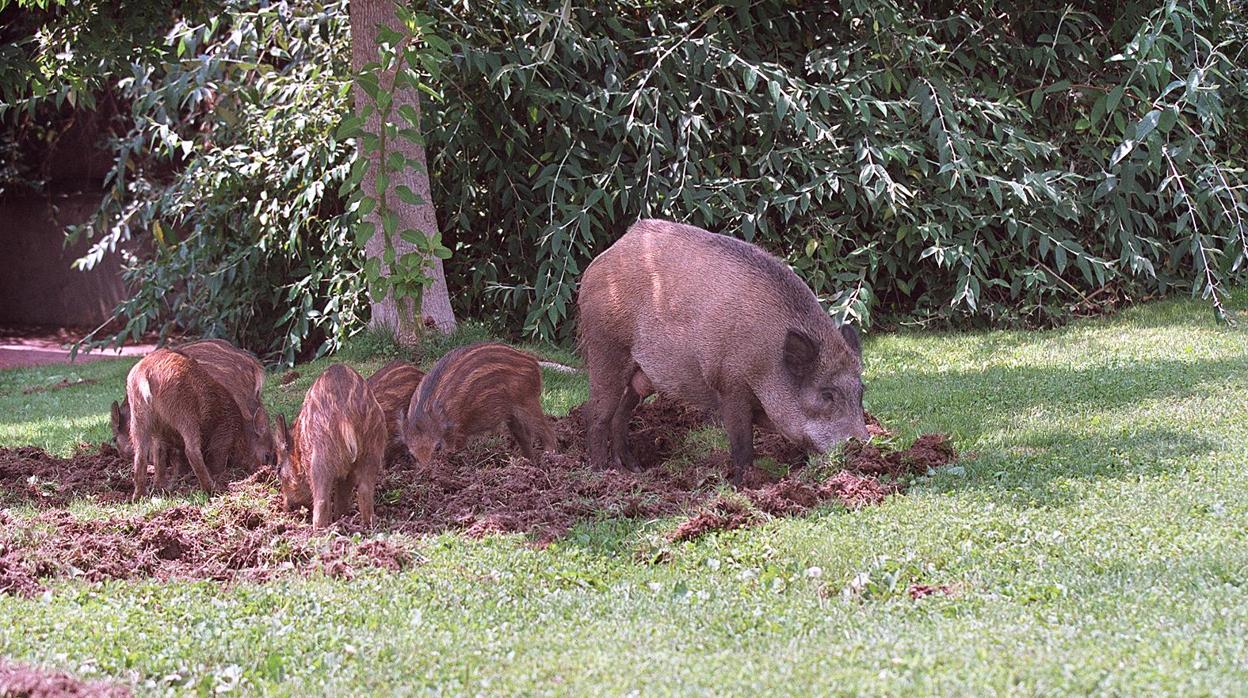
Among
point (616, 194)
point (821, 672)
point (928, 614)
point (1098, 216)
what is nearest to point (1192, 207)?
point (1098, 216)

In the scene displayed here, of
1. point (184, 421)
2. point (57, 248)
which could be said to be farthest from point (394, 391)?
point (57, 248)

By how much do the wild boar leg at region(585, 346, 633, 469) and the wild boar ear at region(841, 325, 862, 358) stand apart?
119cm

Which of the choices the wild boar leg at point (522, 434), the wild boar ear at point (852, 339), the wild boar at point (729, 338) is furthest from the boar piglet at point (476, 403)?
the wild boar ear at point (852, 339)

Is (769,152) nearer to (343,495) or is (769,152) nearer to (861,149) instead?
(861,149)

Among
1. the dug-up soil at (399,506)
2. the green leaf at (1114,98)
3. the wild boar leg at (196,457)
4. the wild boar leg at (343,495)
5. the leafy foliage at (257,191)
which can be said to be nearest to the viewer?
the dug-up soil at (399,506)

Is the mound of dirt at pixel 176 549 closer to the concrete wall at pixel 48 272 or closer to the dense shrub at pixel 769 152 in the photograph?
the dense shrub at pixel 769 152

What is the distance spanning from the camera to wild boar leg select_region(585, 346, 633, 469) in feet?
24.3

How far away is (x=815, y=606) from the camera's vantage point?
4703 millimetres

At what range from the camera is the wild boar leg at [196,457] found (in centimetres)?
686

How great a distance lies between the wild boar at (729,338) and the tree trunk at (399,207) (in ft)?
8.69

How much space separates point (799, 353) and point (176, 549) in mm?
3034

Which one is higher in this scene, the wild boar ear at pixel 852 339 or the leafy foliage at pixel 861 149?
the leafy foliage at pixel 861 149

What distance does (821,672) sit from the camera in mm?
3936

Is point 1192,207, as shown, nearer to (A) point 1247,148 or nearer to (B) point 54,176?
(A) point 1247,148
